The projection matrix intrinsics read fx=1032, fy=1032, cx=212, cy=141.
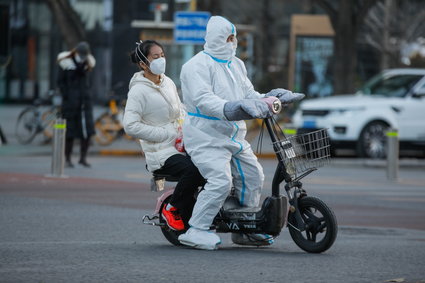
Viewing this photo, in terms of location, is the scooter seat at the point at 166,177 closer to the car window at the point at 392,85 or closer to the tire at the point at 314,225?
the tire at the point at 314,225

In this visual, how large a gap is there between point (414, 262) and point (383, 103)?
12700 mm

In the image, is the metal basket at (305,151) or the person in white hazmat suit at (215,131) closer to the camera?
the metal basket at (305,151)

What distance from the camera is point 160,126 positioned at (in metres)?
8.48

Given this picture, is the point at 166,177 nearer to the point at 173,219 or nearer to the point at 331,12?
the point at 173,219

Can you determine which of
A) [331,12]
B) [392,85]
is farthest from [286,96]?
[331,12]

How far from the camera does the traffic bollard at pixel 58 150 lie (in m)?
14.7

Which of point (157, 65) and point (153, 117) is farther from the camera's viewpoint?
point (153, 117)

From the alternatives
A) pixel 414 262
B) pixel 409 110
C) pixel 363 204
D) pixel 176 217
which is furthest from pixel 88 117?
pixel 414 262

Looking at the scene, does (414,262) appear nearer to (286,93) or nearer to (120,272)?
(286,93)

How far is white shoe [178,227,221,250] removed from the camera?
8.00 m

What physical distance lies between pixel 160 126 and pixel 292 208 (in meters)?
1.32

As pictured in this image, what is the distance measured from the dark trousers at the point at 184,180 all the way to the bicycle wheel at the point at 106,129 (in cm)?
1361

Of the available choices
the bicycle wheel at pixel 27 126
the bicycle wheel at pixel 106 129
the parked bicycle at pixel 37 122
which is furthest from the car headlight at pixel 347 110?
the bicycle wheel at pixel 27 126

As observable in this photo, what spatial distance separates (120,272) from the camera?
6898 millimetres
